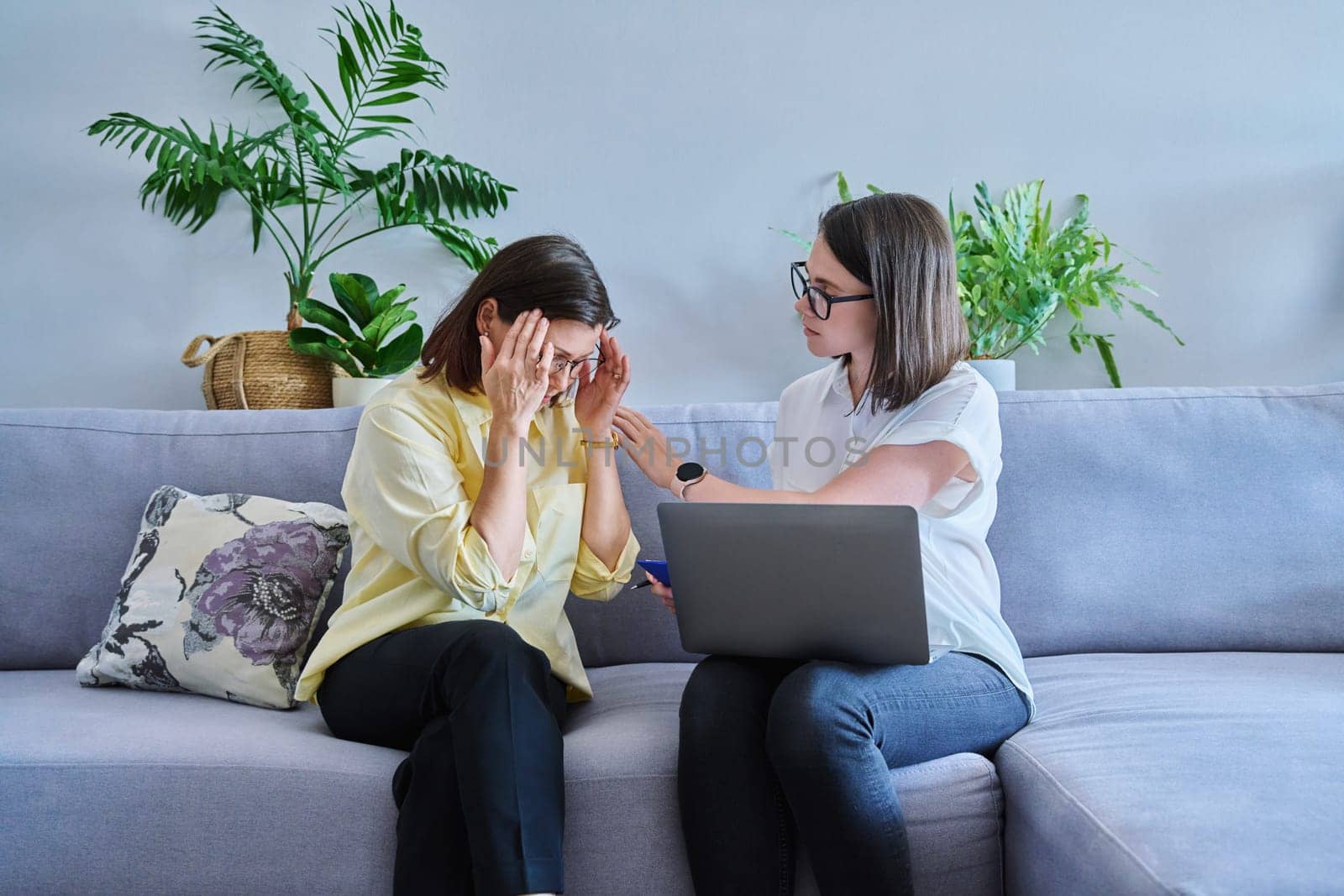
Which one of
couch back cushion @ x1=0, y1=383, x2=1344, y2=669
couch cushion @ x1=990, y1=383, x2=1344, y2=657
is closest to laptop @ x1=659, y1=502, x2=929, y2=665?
couch back cushion @ x1=0, y1=383, x2=1344, y2=669

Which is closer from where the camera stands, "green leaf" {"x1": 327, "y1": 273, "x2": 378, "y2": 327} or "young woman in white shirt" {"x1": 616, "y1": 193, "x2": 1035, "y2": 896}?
"young woman in white shirt" {"x1": 616, "y1": 193, "x2": 1035, "y2": 896}

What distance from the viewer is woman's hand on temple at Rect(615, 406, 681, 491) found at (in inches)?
65.9

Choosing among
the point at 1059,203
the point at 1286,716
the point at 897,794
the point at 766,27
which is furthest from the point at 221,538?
the point at 1059,203

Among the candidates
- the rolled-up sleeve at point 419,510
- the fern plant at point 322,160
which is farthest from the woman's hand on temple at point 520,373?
the fern plant at point 322,160

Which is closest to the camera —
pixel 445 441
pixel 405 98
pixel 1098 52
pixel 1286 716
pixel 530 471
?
pixel 1286 716

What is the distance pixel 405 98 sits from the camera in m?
2.27

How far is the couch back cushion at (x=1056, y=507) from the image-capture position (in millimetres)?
1745

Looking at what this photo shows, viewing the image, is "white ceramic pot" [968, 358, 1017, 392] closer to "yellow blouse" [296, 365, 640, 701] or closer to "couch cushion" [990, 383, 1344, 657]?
"couch cushion" [990, 383, 1344, 657]

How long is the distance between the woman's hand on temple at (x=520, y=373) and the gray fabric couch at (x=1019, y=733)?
0.44 meters

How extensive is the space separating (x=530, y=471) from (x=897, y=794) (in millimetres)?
722

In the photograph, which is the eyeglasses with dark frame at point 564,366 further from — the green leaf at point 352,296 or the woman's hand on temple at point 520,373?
the green leaf at point 352,296

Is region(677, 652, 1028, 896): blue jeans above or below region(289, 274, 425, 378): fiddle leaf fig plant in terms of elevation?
below

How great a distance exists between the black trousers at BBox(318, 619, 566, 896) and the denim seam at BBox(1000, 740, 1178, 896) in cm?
55

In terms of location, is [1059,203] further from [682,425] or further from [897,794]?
[897,794]
